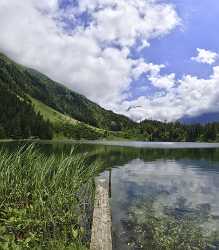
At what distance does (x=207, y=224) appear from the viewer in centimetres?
2308

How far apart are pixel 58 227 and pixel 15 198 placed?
274 centimetres

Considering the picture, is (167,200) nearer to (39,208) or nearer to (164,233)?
(164,233)

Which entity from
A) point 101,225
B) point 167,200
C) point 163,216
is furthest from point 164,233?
point 167,200

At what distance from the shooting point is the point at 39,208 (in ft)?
51.2

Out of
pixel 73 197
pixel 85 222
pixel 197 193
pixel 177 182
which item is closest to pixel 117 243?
pixel 85 222

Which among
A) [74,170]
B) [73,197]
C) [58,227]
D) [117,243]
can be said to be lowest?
[117,243]

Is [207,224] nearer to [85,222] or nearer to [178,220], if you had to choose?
[178,220]

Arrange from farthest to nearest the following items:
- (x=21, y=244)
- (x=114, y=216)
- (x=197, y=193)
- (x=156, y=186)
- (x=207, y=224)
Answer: (x=156, y=186)
(x=197, y=193)
(x=114, y=216)
(x=207, y=224)
(x=21, y=244)

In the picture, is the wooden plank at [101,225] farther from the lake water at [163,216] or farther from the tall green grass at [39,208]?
the lake water at [163,216]

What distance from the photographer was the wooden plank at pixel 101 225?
1314cm

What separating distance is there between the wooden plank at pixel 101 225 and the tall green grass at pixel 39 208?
67cm

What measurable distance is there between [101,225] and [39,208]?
297cm

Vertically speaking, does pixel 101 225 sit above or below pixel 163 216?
above

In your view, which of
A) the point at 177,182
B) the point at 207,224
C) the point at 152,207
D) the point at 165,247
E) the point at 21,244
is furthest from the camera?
the point at 177,182
